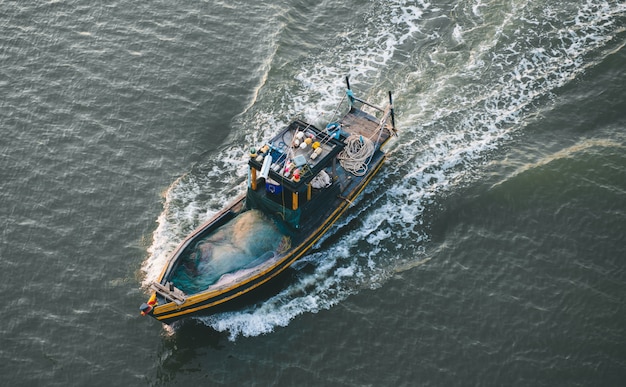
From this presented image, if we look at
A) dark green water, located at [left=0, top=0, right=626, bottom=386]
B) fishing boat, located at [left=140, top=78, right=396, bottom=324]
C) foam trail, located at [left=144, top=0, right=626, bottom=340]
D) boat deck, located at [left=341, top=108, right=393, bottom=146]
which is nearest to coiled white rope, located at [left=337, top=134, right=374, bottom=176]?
fishing boat, located at [left=140, top=78, right=396, bottom=324]

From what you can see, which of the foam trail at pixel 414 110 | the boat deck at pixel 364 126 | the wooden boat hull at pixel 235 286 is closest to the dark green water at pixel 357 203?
the foam trail at pixel 414 110

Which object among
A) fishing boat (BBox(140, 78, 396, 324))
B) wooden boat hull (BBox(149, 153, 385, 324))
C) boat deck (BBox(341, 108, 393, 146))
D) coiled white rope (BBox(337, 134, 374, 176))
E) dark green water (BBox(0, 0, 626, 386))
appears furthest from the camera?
boat deck (BBox(341, 108, 393, 146))

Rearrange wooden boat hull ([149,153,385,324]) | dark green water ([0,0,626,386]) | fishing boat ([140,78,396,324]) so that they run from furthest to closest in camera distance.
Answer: dark green water ([0,0,626,386]), fishing boat ([140,78,396,324]), wooden boat hull ([149,153,385,324])

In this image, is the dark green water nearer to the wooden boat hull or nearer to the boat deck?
the wooden boat hull

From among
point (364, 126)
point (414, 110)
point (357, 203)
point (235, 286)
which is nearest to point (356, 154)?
point (364, 126)

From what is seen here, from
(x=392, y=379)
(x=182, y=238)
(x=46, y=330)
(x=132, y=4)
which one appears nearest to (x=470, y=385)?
(x=392, y=379)

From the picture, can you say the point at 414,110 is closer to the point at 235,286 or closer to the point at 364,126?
the point at 364,126
